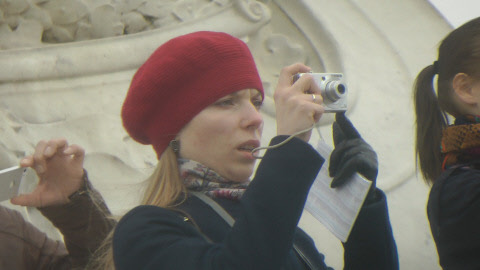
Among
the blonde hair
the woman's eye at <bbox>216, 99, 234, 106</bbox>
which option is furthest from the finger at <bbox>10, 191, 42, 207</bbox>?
the woman's eye at <bbox>216, 99, 234, 106</bbox>

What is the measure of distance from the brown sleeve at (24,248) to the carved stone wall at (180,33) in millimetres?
258

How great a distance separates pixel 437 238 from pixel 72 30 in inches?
56.4

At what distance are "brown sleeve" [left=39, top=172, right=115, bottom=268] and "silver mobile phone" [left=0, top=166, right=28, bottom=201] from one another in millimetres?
108

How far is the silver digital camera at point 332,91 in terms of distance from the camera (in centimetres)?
114

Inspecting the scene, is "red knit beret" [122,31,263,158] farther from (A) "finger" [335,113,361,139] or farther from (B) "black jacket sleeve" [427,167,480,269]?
(B) "black jacket sleeve" [427,167,480,269]

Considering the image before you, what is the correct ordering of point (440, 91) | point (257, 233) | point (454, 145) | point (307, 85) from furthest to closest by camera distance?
point (440, 91) → point (454, 145) → point (307, 85) → point (257, 233)

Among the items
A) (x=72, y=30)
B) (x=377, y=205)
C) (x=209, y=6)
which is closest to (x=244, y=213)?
(x=377, y=205)

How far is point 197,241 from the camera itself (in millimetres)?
1015

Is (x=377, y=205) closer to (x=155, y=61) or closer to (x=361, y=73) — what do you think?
(x=155, y=61)

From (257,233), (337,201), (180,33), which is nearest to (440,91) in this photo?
(337,201)

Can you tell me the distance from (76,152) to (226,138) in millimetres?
303

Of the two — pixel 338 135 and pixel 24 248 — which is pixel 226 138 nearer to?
pixel 338 135

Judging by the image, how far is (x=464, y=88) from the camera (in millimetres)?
1369

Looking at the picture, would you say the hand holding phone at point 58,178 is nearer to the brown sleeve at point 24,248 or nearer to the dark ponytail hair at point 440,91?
the brown sleeve at point 24,248
